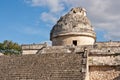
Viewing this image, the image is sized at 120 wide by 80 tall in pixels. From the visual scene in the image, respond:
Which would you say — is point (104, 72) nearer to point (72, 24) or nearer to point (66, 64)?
point (66, 64)

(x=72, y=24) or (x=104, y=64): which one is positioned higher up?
(x=72, y=24)

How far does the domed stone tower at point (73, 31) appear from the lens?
68.9 ft

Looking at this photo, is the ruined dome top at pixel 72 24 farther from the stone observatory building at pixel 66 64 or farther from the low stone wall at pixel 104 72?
the low stone wall at pixel 104 72

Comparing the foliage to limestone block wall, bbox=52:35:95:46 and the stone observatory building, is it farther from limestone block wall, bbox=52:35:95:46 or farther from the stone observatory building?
the stone observatory building

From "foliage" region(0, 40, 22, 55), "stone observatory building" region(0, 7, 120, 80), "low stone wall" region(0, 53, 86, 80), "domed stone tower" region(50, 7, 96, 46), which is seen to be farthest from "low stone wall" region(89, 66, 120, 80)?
"foliage" region(0, 40, 22, 55)

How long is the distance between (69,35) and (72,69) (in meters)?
5.41

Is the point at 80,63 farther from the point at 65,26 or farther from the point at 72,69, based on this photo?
the point at 65,26

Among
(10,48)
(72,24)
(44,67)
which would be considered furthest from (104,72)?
(10,48)

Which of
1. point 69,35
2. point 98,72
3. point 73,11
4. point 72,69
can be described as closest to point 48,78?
point 72,69

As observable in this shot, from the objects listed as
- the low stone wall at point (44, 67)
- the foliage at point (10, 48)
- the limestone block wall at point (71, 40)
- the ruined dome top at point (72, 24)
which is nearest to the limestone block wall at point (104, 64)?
the low stone wall at point (44, 67)

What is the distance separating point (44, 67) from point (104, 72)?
3.33 m

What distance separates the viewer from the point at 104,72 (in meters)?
16.3

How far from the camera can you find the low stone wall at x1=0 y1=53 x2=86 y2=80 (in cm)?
1575

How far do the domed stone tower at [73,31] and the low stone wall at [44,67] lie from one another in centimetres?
341
